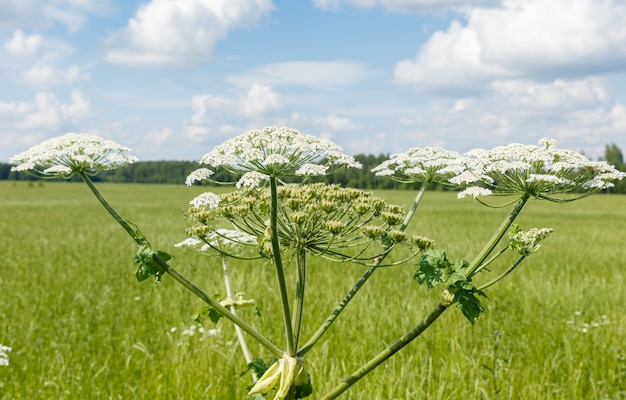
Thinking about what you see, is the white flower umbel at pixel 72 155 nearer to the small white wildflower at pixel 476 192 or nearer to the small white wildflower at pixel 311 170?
the small white wildflower at pixel 311 170

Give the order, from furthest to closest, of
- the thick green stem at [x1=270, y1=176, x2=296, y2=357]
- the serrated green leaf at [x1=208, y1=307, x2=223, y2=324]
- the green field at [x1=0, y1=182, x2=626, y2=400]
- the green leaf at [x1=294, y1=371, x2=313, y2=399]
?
the green field at [x1=0, y1=182, x2=626, y2=400]
the serrated green leaf at [x1=208, y1=307, x2=223, y2=324]
the green leaf at [x1=294, y1=371, x2=313, y2=399]
the thick green stem at [x1=270, y1=176, x2=296, y2=357]

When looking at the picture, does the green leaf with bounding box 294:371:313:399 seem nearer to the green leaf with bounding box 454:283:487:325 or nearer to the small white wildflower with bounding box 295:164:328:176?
the green leaf with bounding box 454:283:487:325

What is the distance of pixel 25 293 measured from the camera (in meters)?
9.31

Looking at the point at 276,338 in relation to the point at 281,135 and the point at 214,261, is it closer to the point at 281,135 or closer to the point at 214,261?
the point at 281,135

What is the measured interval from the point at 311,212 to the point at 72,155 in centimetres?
107

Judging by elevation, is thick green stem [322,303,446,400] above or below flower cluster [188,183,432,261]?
below

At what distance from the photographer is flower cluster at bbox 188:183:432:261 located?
237 centimetres

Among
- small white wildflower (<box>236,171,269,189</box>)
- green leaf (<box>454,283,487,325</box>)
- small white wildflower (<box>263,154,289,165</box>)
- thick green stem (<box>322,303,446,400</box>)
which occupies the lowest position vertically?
thick green stem (<box>322,303,446,400</box>)

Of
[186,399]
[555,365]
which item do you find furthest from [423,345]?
[186,399]

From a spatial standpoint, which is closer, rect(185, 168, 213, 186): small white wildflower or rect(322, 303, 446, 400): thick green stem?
rect(322, 303, 446, 400): thick green stem

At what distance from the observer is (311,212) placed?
2371 mm

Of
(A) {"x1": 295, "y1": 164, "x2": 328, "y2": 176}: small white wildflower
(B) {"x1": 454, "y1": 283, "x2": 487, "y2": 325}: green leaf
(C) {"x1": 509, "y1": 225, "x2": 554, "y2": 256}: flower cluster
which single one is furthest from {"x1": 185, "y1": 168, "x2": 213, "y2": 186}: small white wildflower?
(C) {"x1": 509, "y1": 225, "x2": 554, "y2": 256}: flower cluster

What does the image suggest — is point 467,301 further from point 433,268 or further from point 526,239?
point 526,239

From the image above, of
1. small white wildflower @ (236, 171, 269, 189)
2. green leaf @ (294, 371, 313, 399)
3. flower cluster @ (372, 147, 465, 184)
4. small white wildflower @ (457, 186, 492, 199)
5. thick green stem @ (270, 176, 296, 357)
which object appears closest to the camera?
thick green stem @ (270, 176, 296, 357)
